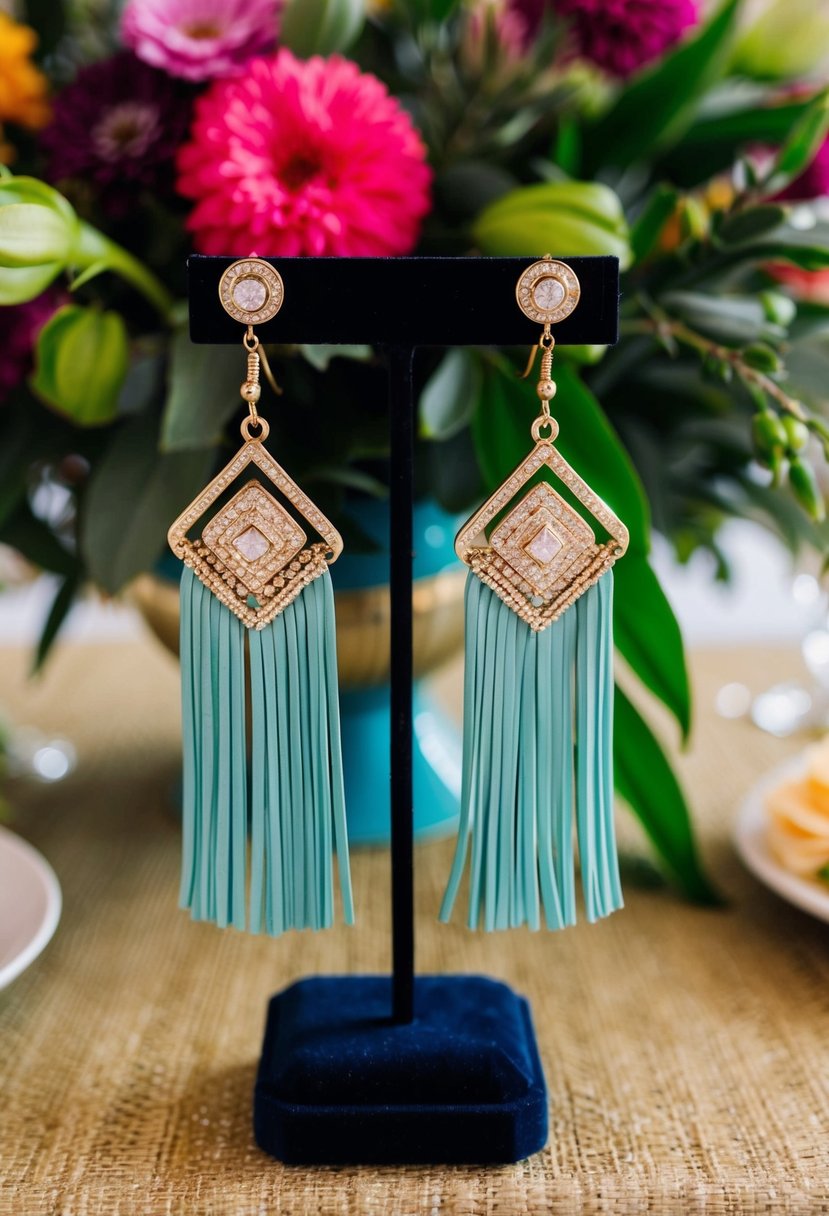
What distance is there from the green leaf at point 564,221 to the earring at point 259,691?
0.12 m

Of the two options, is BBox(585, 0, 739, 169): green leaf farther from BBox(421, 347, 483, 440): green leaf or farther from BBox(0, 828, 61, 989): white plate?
BBox(0, 828, 61, 989): white plate

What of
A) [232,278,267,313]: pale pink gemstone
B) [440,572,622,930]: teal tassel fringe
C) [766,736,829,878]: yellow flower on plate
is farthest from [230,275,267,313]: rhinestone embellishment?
[766,736,829,878]: yellow flower on plate

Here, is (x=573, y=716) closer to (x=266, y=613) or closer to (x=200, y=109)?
(x=266, y=613)

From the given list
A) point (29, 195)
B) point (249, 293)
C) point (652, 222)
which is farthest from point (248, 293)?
point (652, 222)

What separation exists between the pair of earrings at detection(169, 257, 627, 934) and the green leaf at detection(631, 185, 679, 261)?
5.8 inches

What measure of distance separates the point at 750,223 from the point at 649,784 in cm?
22

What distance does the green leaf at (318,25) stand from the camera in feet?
1.39

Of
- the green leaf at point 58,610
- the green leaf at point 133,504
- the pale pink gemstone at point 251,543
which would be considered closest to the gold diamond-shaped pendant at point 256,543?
the pale pink gemstone at point 251,543

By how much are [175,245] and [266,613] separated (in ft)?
0.72

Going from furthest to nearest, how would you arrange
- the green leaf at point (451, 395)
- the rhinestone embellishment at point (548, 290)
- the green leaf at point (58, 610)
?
the green leaf at point (58, 610) < the green leaf at point (451, 395) < the rhinestone embellishment at point (548, 290)

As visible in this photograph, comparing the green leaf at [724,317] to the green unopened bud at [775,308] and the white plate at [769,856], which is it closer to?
the green unopened bud at [775,308]

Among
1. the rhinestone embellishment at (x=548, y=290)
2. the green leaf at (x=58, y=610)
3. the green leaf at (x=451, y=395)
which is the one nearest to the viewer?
the rhinestone embellishment at (x=548, y=290)

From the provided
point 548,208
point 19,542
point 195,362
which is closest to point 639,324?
point 548,208

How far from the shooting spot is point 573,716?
352mm
